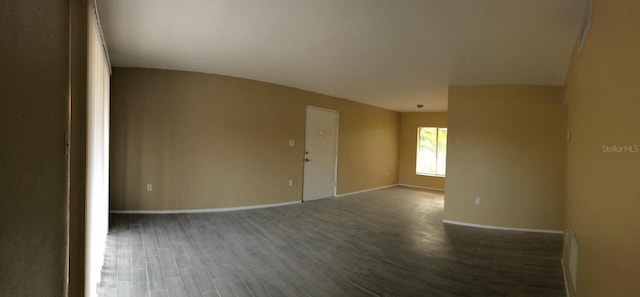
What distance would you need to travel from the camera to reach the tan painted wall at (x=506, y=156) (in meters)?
4.93

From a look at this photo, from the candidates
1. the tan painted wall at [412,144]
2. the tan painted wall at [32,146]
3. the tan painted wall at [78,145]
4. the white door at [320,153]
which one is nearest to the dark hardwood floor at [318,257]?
the tan painted wall at [78,145]

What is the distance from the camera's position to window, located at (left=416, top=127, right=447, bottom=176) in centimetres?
946

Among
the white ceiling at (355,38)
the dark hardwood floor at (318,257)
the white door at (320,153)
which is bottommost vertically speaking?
the dark hardwood floor at (318,257)

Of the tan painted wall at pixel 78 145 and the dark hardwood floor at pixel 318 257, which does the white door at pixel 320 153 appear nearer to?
the dark hardwood floor at pixel 318 257

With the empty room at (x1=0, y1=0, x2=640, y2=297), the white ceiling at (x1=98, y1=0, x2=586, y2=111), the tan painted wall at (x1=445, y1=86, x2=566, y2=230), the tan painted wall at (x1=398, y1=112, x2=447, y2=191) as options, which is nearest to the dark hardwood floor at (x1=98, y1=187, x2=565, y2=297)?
the empty room at (x1=0, y1=0, x2=640, y2=297)

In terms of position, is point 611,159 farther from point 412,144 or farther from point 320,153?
point 412,144

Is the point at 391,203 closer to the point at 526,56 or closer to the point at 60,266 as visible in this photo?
the point at 526,56

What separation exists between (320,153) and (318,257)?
12.3ft

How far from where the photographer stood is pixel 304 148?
6723mm

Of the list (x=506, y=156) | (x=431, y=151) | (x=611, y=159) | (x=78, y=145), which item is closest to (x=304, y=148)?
(x=506, y=156)

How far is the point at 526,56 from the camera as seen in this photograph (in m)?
3.62

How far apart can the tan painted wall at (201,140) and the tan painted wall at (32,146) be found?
401cm

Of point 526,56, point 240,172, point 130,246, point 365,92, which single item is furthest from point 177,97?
point 526,56

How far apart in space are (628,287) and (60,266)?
7.39 ft
